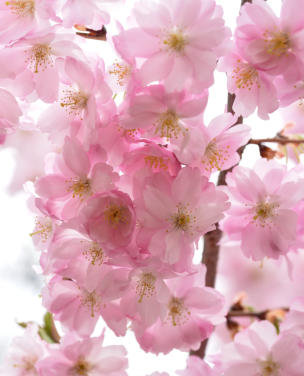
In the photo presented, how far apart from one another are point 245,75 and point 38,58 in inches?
11.6

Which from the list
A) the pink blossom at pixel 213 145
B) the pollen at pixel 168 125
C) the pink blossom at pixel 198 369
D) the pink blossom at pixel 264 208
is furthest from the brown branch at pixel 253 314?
the pollen at pixel 168 125

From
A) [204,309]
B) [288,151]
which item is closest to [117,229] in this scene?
[204,309]

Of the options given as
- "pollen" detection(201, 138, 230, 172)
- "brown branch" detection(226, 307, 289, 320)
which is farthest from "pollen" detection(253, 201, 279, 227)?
"brown branch" detection(226, 307, 289, 320)

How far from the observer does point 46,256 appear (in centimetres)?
98

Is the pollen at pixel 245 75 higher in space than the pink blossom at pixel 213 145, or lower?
higher

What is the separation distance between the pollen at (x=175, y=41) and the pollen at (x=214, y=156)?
139 millimetres

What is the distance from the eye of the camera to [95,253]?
93cm

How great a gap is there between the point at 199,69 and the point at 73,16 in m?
0.20

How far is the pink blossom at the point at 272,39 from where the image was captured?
2.89 feet

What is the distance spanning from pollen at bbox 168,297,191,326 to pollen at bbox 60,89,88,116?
0.33 metres

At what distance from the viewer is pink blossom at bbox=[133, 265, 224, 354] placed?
3.38 feet

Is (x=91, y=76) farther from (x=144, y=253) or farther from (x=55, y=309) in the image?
(x=55, y=309)

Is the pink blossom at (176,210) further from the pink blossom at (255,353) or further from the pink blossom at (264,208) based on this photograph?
the pink blossom at (255,353)

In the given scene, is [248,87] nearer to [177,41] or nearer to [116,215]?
[177,41]
